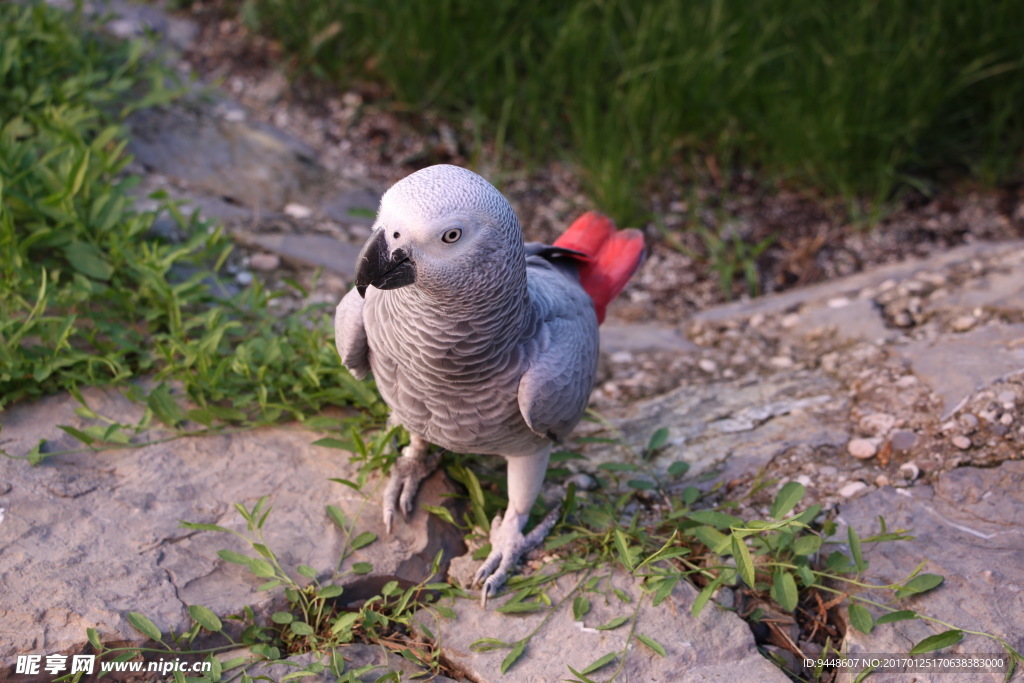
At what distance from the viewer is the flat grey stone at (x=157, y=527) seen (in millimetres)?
1906

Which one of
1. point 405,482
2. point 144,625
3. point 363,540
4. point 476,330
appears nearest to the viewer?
point 476,330

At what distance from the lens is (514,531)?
2.22m

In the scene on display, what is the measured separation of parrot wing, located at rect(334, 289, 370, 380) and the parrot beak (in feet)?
1.37

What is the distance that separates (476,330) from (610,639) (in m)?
0.87

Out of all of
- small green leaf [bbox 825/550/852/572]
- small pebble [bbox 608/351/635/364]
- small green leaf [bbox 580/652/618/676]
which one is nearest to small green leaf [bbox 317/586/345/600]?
small green leaf [bbox 580/652/618/676]

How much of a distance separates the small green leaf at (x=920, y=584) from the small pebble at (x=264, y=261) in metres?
2.34

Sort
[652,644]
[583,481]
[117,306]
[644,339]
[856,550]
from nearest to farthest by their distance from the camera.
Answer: [652,644] < [856,550] < [583,481] < [117,306] < [644,339]

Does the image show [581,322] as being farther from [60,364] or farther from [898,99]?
[898,99]

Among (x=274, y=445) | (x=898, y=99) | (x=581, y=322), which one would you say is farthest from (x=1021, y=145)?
(x=274, y=445)

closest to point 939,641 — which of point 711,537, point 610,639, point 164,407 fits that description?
point 711,537

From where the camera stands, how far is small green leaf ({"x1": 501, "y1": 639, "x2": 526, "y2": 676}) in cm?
196

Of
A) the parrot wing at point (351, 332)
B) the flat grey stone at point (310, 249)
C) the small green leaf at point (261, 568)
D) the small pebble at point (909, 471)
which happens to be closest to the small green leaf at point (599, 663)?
the small green leaf at point (261, 568)

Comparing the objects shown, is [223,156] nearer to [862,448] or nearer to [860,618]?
[862,448]

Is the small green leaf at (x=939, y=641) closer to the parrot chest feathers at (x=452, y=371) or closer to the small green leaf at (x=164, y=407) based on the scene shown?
the parrot chest feathers at (x=452, y=371)
